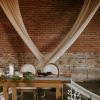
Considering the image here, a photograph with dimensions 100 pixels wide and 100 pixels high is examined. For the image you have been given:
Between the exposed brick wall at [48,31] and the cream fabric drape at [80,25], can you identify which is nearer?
the cream fabric drape at [80,25]

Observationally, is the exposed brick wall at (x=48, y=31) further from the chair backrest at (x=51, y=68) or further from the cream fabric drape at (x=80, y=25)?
the chair backrest at (x=51, y=68)

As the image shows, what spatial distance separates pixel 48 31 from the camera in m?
4.75

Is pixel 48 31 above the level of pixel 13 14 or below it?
below

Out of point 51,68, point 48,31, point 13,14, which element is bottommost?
point 51,68

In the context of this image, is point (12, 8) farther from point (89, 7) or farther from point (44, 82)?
point (44, 82)

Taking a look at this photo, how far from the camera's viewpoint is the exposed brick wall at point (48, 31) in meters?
4.70

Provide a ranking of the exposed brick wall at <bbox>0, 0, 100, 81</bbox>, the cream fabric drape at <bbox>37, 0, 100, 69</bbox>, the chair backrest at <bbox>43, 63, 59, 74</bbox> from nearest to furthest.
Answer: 1. the chair backrest at <bbox>43, 63, 59, 74</bbox>
2. the cream fabric drape at <bbox>37, 0, 100, 69</bbox>
3. the exposed brick wall at <bbox>0, 0, 100, 81</bbox>

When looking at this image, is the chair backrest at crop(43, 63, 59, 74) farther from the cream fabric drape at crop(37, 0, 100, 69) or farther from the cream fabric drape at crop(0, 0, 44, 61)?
the cream fabric drape at crop(0, 0, 44, 61)

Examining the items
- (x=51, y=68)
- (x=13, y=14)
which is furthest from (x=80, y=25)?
(x=13, y=14)

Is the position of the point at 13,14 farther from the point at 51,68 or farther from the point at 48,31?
the point at 51,68

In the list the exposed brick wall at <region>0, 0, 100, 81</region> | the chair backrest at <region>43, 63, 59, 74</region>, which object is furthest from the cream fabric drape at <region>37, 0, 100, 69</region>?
the exposed brick wall at <region>0, 0, 100, 81</region>

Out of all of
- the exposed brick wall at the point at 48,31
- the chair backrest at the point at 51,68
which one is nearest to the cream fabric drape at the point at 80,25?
the chair backrest at the point at 51,68

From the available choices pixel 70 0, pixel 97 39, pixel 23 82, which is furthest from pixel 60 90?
pixel 70 0

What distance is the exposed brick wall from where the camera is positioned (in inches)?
185
